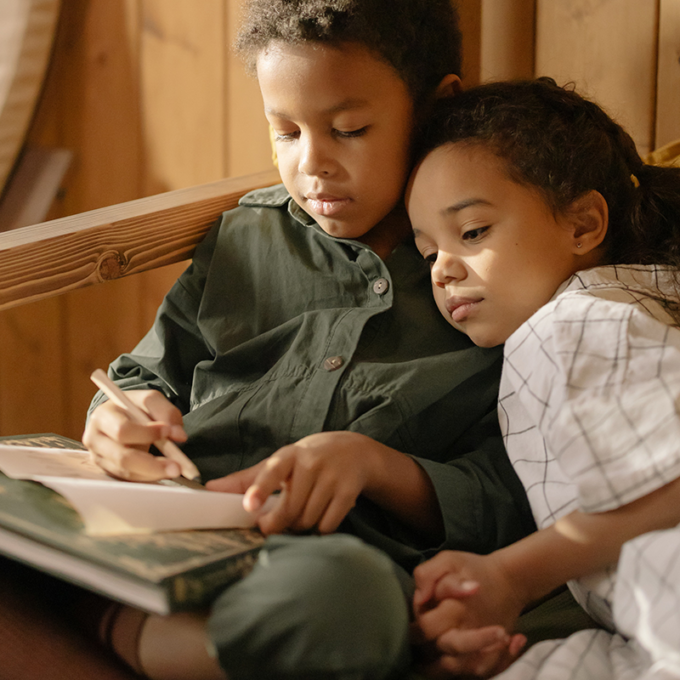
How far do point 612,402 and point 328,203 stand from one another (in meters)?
0.36

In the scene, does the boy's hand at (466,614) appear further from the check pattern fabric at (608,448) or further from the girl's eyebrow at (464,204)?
the girl's eyebrow at (464,204)

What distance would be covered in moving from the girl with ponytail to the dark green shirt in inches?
1.9

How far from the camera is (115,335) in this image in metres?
1.40

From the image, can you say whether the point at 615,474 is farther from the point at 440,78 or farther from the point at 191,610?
Answer: the point at 440,78

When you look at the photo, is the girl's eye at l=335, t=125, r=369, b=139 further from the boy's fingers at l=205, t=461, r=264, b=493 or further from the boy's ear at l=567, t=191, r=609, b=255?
the boy's fingers at l=205, t=461, r=264, b=493

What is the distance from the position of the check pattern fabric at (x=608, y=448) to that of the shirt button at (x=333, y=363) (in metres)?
0.17

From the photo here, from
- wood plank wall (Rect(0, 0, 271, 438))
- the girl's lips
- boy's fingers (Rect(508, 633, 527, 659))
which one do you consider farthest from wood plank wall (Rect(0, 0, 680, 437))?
boy's fingers (Rect(508, 633, 527, 659))

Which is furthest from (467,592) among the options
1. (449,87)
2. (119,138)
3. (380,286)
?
(119,138)

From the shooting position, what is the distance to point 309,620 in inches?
16.1

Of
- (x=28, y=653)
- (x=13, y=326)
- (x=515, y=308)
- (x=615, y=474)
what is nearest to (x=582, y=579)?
(x=615, y=474)

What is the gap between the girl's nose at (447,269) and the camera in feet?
2.26

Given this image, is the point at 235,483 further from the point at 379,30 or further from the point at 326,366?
the point at 379,30

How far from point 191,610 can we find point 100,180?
1086 mm

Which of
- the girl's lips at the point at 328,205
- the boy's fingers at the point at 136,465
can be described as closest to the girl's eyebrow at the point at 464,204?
the girl's lips at the point at 328,205
